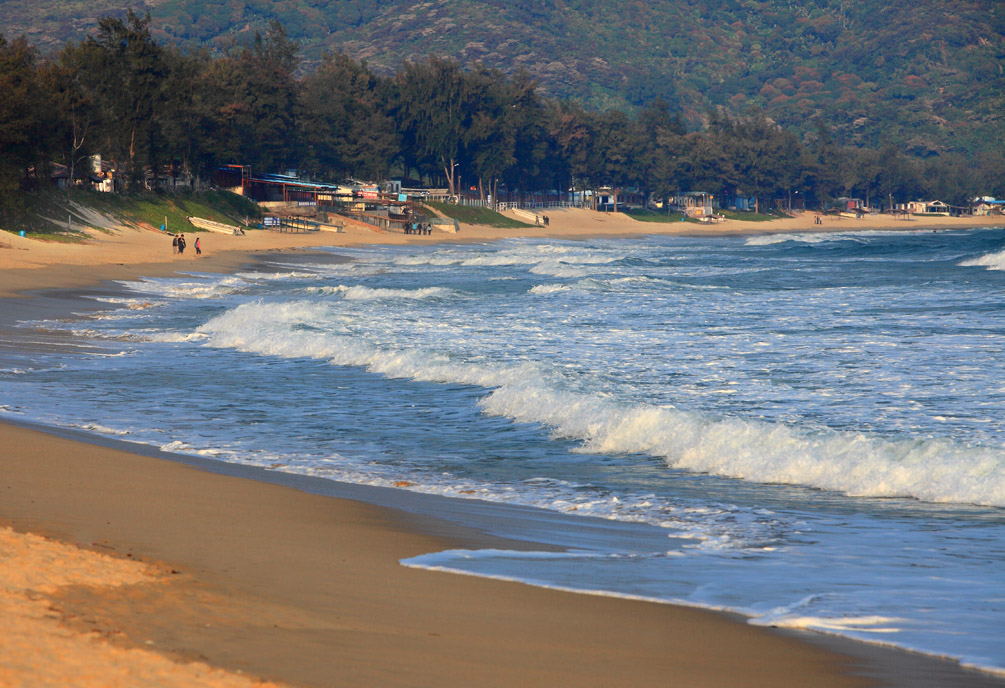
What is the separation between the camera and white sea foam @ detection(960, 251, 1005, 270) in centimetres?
5644

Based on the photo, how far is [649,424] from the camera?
45.2ft

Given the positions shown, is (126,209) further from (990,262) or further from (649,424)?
(649,424)

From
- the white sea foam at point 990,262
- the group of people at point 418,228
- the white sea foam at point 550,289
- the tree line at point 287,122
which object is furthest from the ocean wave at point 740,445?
the group of people at point 418,228

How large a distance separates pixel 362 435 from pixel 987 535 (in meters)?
7.75

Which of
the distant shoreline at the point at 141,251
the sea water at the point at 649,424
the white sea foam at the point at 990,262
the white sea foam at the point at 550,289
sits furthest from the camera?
the white sea foam at the point at 990,262

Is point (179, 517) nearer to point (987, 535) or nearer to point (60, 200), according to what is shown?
point (987, 535)

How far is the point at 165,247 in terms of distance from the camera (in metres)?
65.3

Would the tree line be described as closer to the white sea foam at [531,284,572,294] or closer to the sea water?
the white sea foam at [531,284,572,294]

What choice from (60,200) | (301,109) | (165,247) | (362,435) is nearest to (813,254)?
(165,247)

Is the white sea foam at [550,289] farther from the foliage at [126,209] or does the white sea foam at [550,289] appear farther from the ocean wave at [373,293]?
the foliage at [126,209]

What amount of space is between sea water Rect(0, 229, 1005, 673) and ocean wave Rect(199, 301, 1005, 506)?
37mm

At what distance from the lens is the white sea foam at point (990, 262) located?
56.4 m

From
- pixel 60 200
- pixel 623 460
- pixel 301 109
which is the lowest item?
pixel 623 460

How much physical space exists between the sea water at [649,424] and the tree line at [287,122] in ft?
133
